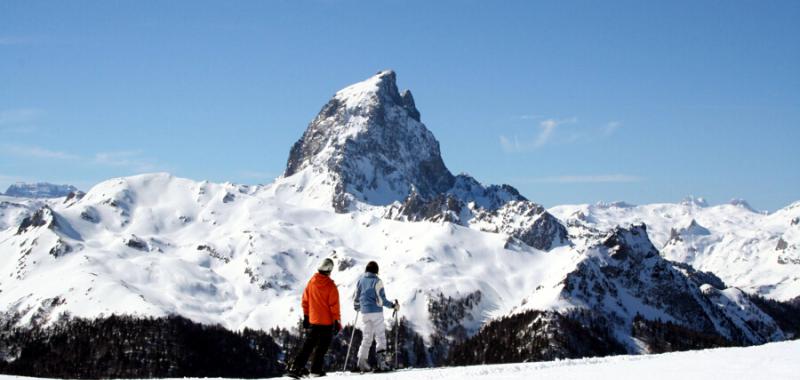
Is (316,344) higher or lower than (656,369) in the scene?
higher

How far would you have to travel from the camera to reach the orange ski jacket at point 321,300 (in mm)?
25978

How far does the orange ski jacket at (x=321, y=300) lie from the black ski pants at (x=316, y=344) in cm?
26

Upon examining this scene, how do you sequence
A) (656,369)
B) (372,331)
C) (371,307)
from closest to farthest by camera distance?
1. (656,369)
2. (372,331)
3. (371,307)

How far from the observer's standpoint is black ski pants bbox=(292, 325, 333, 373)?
26.2 m

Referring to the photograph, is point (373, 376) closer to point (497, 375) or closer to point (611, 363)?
point (497, 375)

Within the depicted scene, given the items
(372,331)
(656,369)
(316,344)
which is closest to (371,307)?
(372,331)

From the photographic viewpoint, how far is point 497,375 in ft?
86.5

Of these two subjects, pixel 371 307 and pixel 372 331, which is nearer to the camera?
pixel 372 331

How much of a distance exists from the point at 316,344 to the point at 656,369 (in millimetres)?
11028

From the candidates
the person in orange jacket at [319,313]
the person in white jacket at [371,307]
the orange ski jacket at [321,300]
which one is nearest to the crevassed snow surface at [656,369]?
the person in white jacket at [371,307]

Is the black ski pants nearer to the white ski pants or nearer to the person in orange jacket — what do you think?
the person in orange jacket

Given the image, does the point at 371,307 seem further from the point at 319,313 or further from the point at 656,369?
the point at 656,369

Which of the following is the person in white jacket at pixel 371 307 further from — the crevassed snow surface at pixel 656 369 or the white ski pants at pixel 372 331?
the crevassed snow surface at pixel 656 369

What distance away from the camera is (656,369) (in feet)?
83.1
